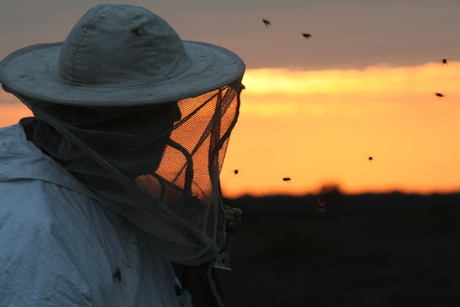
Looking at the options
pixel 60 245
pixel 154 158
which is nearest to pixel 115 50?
pixel 154 158

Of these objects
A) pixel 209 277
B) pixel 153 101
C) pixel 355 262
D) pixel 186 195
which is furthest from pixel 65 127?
pixel 355 262

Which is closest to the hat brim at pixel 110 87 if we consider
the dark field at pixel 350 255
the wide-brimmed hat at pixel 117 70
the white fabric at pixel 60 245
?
the wide-brimmed hat at pixel 117 70

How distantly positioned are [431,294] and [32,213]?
6363mm

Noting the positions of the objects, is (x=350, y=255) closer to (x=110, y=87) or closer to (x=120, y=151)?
(x=120, y=151)

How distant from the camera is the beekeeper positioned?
8.44ft

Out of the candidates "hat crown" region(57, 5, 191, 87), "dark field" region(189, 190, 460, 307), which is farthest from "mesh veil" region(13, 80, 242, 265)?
"dark field" region(189, 190, 460, 307)

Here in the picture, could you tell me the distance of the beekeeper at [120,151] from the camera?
2572 mm

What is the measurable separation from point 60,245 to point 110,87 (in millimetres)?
662

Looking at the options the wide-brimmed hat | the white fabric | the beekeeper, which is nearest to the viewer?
the white fabric

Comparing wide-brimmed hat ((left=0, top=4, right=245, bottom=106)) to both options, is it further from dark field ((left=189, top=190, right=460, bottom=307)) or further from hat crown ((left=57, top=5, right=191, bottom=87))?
dark field ((left=189, top=190, right=460, bottom=307))

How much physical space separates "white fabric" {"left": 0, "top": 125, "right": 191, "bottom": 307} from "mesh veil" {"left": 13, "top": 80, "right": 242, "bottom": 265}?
0.26 feet

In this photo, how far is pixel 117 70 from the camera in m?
2.76

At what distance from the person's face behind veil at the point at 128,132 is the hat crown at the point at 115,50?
0.12 m

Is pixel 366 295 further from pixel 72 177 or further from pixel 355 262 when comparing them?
pixel 72 177
